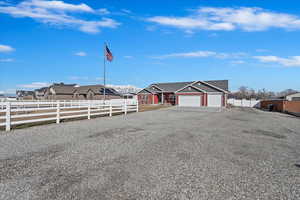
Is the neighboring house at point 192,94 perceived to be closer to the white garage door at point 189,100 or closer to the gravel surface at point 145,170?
the white garage door at point 189,100

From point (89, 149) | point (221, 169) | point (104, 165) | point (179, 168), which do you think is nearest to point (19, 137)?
point (89, 149)

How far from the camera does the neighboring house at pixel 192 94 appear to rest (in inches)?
1152

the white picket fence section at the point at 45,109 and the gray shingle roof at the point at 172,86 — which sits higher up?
the gray shingle roof at the point at 172,86

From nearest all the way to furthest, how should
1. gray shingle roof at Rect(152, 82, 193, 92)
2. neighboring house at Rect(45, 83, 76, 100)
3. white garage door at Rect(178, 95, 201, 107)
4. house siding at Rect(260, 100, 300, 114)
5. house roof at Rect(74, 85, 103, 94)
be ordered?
1. house siding at Rect(260, 100, 300, 114)
2. white garage door at Rect(178, 95, 201, 107)
3. gray shingle roof at Rect(152, 82, 193, 92)
4. house roof at Rect(74, 85, 103, 94)
5. neighboring house at Rect(45, 83, 76, 100)

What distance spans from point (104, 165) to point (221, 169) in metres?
2.57

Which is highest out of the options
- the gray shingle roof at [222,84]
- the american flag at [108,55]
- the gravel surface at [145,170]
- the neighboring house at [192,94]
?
the american flag at [108,55]

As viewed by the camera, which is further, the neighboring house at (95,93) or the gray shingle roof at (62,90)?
the gray shingle roof at (62,90)

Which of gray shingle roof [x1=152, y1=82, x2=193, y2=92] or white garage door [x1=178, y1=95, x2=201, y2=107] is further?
gray shingle roof [x1=152, y1=82, x2=193, y2=92]

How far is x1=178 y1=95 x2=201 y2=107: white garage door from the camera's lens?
1204 inches

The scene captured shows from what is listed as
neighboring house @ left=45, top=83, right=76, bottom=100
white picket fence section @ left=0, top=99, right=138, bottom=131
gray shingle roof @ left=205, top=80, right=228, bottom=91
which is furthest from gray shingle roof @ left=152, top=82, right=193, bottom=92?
neighboring house @ left=45, top=83, right=76, bottom=100

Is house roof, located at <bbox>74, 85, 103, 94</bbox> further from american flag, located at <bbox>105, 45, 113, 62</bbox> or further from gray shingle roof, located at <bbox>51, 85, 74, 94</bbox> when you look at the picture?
american flag, located at <bbox>105, 45, 113, 62</bbox>

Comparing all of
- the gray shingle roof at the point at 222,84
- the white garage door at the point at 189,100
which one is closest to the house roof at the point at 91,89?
the white garage door at the point at 189,100

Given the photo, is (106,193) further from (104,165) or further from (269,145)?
(269,145)

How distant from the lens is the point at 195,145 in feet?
18.7
